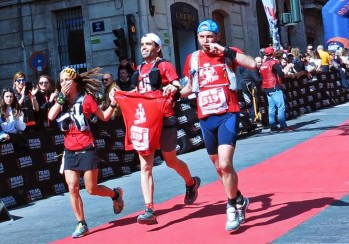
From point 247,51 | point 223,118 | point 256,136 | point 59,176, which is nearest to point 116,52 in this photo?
point 256,136

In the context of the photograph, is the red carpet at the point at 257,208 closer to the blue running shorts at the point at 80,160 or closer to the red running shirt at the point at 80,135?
the blue running shorts at the point at 80,160

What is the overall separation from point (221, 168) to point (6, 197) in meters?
4.38

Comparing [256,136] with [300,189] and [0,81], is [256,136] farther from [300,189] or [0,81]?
[0,81]

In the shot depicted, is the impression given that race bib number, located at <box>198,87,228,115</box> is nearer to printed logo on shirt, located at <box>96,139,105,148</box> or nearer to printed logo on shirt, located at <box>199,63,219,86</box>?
printed logo on shirt, located at <box>199,63,219,86</box>

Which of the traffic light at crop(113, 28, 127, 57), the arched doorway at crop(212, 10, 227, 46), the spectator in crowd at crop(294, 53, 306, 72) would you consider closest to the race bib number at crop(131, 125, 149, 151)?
the traffic light at crop(113, 28, 127, 57)

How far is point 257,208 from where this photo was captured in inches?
301

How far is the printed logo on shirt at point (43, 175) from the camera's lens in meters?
10.5

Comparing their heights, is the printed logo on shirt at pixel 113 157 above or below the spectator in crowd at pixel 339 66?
below

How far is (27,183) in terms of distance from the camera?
10.3 meters

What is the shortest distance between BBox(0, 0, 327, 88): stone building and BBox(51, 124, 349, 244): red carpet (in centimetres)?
1156

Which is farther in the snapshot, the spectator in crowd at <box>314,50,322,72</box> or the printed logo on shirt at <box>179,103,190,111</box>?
the spectator in crowd at <box>314,50,322,72</box>

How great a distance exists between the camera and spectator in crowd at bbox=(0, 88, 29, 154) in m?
10.2

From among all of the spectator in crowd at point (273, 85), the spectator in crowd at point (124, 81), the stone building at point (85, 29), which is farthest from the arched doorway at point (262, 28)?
the spectator in crowd at point (124, 81)

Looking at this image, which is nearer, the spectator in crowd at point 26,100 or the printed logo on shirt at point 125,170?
the spectator in crowd at point 26,100
